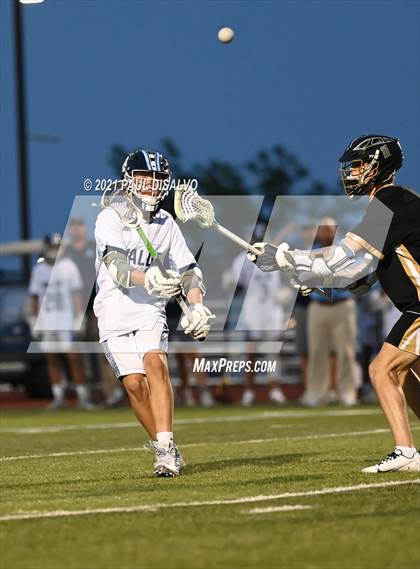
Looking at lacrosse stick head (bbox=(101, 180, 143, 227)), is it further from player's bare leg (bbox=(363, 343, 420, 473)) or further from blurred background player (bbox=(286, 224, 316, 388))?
blurred background player (bbox=(286, 224, 316, 388))

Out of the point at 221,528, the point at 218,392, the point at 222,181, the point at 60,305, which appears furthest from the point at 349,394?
the point at 222,181

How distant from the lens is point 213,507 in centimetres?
659

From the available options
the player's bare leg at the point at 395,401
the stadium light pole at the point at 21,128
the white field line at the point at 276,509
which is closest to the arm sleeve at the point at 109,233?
the player's bare leg at the point at 395,401

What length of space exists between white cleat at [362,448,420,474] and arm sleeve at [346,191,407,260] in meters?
1.16

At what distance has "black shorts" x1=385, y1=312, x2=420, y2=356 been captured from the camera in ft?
26.6

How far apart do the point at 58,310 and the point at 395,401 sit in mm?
10857

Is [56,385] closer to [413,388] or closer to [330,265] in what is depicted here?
[413,388]

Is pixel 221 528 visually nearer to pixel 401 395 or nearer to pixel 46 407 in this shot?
pixel 401 395

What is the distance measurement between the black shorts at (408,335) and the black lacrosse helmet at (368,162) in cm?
82

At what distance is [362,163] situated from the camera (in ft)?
27.5

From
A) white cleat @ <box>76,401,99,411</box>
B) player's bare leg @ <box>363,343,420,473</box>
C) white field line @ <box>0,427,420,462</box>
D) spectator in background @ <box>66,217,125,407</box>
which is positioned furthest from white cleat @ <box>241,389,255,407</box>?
player's bare leg @ <box>363,343,420,473</box>

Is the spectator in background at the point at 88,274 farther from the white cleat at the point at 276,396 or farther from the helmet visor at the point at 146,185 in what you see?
the helmet visor at the point at 146,185

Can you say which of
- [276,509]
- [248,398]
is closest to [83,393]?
[248,398]

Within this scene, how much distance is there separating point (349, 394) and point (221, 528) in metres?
12.0
